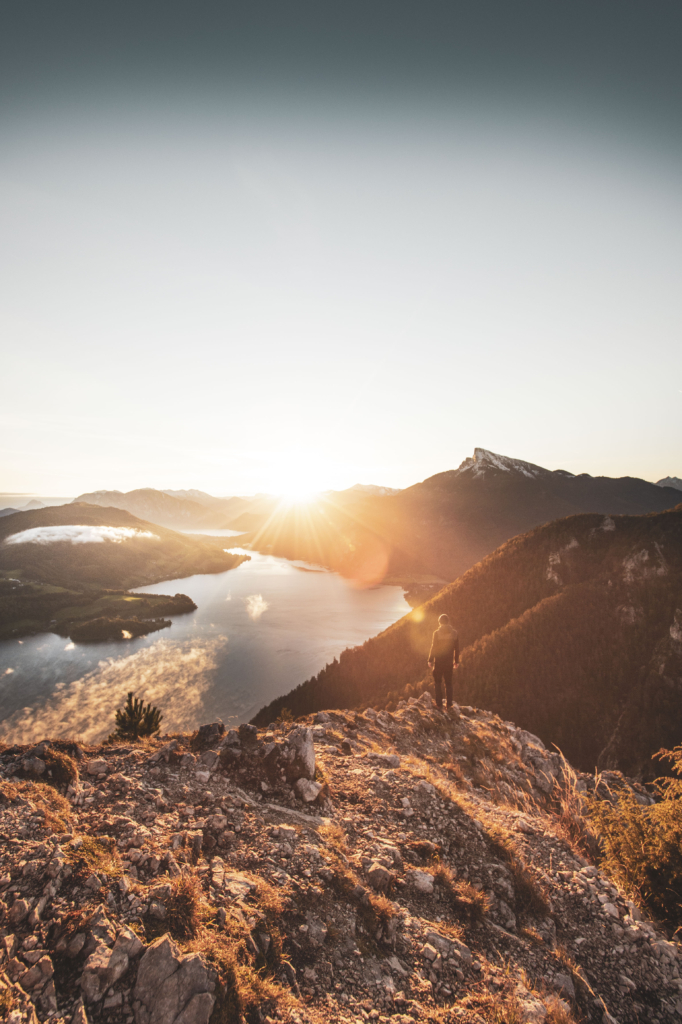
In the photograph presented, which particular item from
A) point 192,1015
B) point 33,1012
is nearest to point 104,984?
point 33,1012

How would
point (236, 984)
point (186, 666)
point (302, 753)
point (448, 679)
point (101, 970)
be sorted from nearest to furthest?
point (101, 970)
point (236, 984)
point (302, 753)
point (448, 679)
point (186, 666)

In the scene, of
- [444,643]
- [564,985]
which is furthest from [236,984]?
[444,643]

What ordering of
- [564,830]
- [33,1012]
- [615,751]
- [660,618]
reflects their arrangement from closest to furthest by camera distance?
[33,1012], [564,830], [615,751], [660,618]

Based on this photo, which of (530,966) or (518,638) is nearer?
(530,966)

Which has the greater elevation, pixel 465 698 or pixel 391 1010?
pixel 391 1010

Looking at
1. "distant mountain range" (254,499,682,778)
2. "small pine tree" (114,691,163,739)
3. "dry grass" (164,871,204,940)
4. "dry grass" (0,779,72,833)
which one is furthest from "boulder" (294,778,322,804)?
"distant mountain range" (254,499,682,778)

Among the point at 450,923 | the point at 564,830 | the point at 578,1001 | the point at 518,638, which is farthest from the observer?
the point at 518,638

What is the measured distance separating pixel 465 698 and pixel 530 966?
48717mm

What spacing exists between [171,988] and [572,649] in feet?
191

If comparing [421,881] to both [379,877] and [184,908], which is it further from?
[184,908]

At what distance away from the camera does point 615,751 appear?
4119 cm

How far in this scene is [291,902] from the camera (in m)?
6.10

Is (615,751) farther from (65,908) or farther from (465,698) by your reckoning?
(65,908)

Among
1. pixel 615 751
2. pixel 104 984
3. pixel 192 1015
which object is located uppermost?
pixel 104 984
